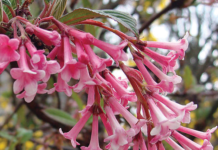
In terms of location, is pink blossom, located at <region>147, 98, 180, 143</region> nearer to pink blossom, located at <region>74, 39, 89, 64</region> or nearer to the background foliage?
pink blossom, located at <region>74, 39, 89, 64</region>

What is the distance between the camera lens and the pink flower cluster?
59 cm

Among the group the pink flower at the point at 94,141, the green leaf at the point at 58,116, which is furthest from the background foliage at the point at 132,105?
the pink flower at the point at 94,141

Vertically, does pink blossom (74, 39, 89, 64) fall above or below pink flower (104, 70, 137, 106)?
above

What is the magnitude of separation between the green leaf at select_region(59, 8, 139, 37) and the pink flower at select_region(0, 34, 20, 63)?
228 mm

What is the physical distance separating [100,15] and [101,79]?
7.6 inches

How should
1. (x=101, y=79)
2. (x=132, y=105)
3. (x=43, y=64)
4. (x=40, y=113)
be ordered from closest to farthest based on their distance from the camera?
1. (x=43, y=64)
2. (x=101, y=79)
3. (x=40, y=113)
4. (x=132, y=105)

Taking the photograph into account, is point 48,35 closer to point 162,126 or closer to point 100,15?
point 100,15

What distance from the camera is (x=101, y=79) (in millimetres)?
692

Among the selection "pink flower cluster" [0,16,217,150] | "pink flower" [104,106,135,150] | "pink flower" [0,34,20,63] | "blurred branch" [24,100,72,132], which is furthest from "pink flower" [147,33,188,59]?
"blurred branch" [24,100,72,132]

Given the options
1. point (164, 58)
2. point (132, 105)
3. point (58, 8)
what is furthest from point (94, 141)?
point (132, 105)

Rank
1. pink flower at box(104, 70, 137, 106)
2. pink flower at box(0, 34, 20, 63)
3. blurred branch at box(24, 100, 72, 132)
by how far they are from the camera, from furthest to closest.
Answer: blurred branch at box(24, 100, 72, 132), pink flower at box(104, 70, 137, 106), pink flower at box(0, 34, 20, 63)

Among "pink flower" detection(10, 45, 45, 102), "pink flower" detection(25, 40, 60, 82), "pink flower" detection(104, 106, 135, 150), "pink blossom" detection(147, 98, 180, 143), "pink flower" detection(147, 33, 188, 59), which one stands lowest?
"pink flower" detection(104, 106, 135, 150)

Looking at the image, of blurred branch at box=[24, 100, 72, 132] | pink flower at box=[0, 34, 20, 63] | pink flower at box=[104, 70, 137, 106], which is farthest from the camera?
blurred branch at box=[24, 100, 72, 132]

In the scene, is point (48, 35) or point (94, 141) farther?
point (94, 141)
